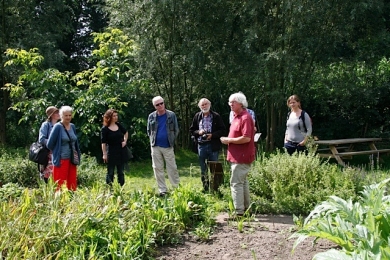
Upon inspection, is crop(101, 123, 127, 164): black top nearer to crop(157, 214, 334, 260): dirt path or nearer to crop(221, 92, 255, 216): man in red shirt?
crop(221, 92, 255, 216): man in red shirt

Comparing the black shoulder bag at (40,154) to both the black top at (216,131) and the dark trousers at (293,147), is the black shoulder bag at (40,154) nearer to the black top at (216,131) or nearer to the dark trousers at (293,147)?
the black top at (216,131)

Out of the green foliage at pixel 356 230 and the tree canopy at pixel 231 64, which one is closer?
the green foliage at pixel 356 230

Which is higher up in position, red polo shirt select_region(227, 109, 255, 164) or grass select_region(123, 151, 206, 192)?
red polo shirt select_region(227, 109, 255, 164)

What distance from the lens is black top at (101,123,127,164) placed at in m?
6.91

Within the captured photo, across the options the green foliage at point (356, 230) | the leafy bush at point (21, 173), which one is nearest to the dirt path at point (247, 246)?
the green foliage at point (356, 230)

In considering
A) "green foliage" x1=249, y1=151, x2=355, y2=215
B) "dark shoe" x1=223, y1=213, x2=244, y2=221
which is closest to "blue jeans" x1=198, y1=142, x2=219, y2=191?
"green foliage" x1=249, y1=151, x2=355, y2=215

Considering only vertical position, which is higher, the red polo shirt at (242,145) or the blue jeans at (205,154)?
the red polo shirt at (242,145)

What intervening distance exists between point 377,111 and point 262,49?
3737mm

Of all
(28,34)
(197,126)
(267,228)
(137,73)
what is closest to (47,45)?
(28,34)

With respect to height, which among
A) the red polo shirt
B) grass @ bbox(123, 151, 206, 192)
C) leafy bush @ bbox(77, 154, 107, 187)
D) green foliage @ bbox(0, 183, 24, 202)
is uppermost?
the red polo shirt


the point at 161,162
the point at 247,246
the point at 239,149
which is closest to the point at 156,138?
the point at 161,162

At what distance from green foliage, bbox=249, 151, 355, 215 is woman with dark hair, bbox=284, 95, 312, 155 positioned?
587mm

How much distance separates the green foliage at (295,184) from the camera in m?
5.94

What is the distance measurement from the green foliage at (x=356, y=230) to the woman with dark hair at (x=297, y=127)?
298 centimetres
